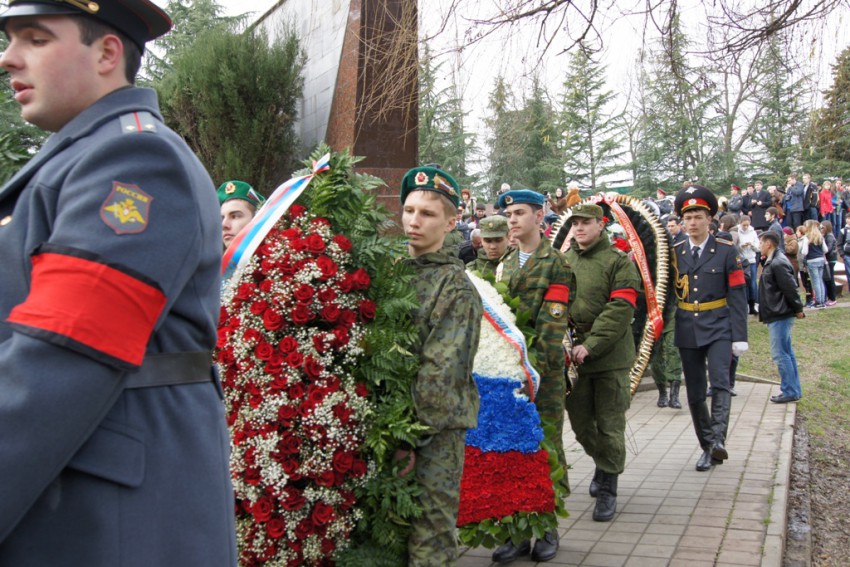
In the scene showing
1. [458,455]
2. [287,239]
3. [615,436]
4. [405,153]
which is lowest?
[615,436]

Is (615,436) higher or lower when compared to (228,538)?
lower

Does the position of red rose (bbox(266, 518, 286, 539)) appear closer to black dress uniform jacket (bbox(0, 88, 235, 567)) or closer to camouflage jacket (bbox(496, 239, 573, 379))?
black dress uniform jacket (bbox(0, 88, 235, 567))

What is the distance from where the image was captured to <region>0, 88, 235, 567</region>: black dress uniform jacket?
1.34m

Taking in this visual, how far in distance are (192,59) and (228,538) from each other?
7.78 metres

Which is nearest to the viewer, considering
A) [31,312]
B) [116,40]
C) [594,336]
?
[31,312]

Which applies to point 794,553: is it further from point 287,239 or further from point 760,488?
point 287,239

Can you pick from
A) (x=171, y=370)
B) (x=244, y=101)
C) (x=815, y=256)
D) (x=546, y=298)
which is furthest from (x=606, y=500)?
(x=815, y=256)

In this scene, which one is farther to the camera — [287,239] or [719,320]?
[719,320]

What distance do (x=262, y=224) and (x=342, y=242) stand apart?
0.33 metres

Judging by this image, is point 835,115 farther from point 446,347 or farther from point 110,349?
point 110,349

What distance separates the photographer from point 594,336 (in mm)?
5621

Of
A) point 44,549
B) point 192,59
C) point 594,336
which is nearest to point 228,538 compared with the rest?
point 44,549

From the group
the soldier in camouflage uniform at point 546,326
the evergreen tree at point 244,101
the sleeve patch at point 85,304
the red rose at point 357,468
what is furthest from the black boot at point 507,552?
the evergreen tree at point 244,101

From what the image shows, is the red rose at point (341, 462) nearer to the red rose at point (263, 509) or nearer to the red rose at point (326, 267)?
the red rose at point (263, 509)
